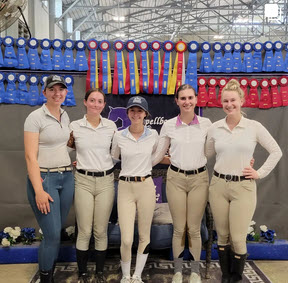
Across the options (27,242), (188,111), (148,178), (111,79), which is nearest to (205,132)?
(188,111)

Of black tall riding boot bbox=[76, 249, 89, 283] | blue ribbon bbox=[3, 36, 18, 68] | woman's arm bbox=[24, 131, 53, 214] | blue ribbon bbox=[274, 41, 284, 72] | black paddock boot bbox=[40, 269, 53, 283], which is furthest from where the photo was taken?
blue ribbon bbox=[274, 41, 284, 72]

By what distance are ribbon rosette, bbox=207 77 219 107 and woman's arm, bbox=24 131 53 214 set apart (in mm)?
1769

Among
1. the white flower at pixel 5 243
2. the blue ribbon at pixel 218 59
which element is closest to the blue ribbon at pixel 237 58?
the blue ribbon at pixel 218 59

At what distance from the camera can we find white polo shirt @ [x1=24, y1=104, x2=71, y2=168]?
221 centimetres

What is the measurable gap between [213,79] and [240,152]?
1.25 meters

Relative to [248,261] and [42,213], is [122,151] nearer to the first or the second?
[42,213]

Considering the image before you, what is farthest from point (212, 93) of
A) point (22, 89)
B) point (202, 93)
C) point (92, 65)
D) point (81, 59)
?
point (22, 89)

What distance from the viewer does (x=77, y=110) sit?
3.36 meters

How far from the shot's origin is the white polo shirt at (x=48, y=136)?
2210 mm

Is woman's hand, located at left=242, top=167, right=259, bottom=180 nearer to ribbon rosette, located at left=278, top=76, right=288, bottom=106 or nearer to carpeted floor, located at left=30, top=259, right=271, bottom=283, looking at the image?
carpeted floor, located at left=30, top=259, right=271, bottom=283

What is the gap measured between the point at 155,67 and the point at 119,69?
1.11 ft

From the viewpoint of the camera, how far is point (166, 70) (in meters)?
3.30

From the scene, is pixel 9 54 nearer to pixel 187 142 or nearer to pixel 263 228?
pixel 187 142

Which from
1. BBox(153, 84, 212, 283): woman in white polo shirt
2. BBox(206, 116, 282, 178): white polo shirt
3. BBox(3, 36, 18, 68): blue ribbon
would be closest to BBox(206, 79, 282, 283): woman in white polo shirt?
BBox(206, 116, 282, 178): white polo shirt
